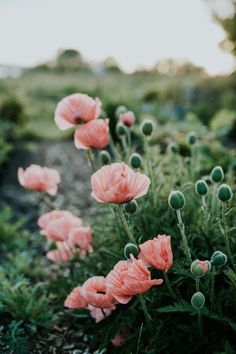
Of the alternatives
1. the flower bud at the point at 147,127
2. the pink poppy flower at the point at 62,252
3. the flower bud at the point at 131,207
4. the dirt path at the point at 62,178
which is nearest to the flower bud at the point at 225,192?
the flower bud at the point at 131,207

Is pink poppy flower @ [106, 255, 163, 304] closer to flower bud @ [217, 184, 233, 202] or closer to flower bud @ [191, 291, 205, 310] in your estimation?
flower bud @ [191, 291, 205, 310]

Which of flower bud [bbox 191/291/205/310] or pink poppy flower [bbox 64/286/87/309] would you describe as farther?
pink poppy flower [bbox 64/286/87/309]

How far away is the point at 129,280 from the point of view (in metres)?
1.65

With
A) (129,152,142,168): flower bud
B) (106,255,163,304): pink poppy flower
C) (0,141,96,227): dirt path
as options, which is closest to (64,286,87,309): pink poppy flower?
(106,255,163,304): pink poppy flower

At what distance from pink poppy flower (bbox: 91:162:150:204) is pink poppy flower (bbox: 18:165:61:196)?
0.74 metres

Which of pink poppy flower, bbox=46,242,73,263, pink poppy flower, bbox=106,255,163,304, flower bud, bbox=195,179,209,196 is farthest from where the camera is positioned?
pink poppy flower, bbox=46,242,73,263

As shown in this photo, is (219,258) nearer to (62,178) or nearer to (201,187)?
(201,187)

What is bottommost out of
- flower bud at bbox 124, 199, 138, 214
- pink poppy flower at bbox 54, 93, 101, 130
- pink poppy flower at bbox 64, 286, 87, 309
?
pink poppy flower at bbox 64, 286, 87, 309

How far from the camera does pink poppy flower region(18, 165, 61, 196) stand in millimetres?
2420

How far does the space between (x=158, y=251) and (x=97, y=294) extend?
0.33 metres

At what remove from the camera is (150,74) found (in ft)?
63.6

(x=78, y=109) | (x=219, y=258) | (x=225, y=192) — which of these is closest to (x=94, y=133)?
(x=78, y=109)

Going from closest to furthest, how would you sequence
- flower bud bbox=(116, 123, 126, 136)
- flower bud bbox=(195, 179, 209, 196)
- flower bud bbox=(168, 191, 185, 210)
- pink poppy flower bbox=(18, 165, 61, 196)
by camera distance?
flower bud bbox=(168, 191, 185, 210), flower bud bbox=(195, 179, 209, 196), pink poppy flower bbox=(18, 165, 61, 196), flower bud bbox=(116, 123, 126, 136)

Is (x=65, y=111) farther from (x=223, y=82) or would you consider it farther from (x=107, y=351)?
(x=223, y=82)
